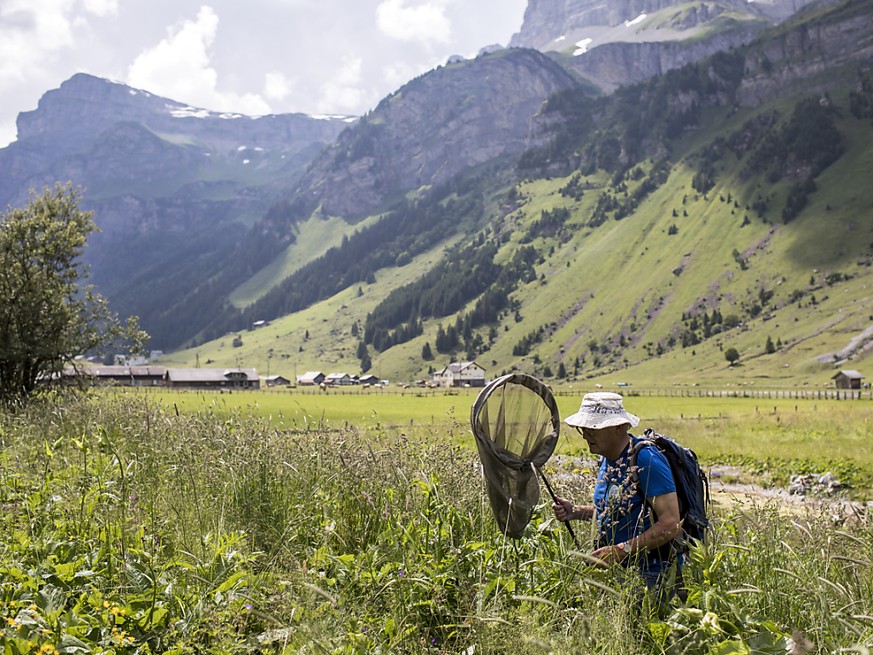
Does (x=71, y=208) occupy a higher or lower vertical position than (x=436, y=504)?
higher

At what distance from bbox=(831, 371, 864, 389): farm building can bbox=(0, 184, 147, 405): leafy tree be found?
4401 inches

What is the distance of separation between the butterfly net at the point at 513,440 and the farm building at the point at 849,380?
119 metres

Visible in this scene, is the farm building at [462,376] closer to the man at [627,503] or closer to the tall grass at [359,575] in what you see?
the tall grass at [359,575]

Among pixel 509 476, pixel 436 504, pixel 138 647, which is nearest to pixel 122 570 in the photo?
pixel 138 647

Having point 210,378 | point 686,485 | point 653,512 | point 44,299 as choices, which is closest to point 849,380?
point 44,299

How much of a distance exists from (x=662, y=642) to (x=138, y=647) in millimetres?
3292

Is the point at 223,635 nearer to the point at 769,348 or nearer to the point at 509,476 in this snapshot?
the point at 509,476

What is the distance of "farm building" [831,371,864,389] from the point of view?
4086 inches

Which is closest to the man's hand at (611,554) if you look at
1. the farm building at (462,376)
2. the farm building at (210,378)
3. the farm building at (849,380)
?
the farm building at (849,380)

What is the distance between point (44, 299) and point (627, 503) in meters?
23.4

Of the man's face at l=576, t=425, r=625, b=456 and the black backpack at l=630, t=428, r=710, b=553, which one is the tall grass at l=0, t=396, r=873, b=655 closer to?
the black backpack at l=630, t=428, r=710, b=553

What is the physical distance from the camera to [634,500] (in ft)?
16.6

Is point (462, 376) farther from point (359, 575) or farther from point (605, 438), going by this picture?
point (359, 575)

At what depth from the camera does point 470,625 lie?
4133mm
